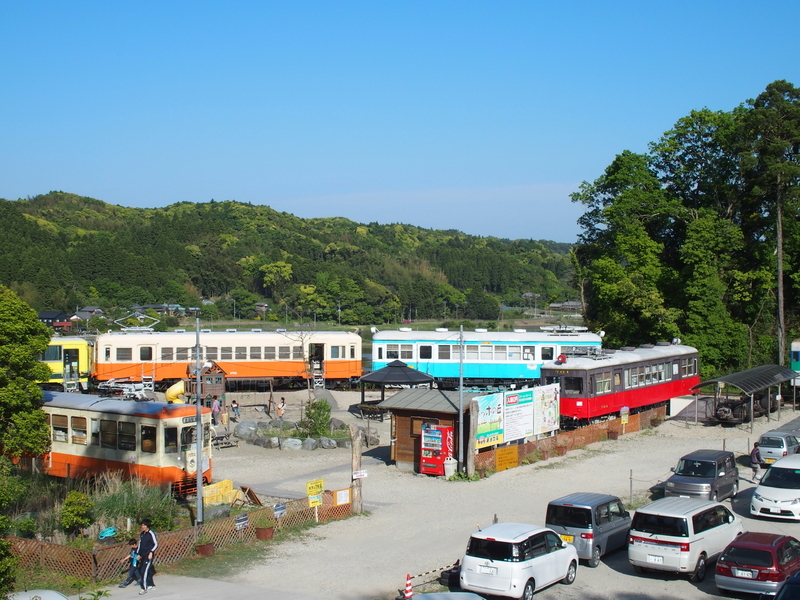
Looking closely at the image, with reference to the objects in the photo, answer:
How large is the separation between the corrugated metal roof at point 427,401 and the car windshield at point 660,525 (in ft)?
30.9

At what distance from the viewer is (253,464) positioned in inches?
1018

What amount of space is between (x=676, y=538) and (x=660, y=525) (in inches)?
14.8

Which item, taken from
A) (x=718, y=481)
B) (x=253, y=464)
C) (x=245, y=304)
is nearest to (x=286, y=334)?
(x=253, y=464)

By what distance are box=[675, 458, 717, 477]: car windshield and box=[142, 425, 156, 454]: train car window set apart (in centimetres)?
1385

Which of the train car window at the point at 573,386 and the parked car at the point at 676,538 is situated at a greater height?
the train car window at the point at 573,386

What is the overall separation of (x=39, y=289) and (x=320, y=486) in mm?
95886

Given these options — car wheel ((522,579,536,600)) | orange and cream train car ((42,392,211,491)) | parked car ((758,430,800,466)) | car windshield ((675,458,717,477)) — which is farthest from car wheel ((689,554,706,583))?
orange and cream train car ((42,392,211,491))

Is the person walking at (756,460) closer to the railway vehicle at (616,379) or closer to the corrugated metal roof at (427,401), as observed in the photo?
the railway vehicle at (616,379)

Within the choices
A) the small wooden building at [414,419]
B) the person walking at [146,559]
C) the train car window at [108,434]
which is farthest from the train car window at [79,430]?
the person walking at [146,559]

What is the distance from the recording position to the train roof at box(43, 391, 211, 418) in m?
20.7

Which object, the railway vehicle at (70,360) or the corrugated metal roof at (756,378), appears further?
the railway vehicle at (70,360)

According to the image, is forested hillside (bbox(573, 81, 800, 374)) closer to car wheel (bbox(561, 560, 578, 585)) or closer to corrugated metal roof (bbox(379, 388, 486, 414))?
corrugated metal roof (bbox(379, 388, 486, 414))

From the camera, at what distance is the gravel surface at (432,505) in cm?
1451

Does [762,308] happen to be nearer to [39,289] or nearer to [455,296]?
[39,289]
